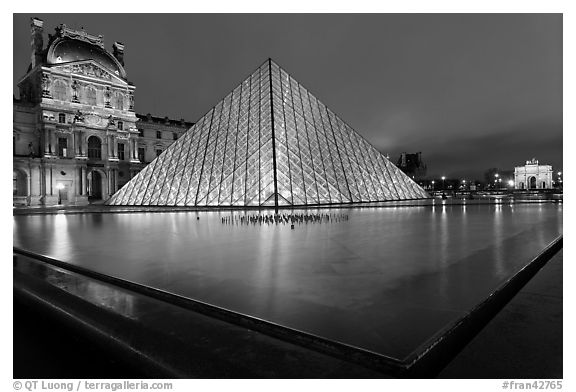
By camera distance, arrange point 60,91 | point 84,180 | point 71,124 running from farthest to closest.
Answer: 1. point 84,180
2. point 71,124
3. point 60,91


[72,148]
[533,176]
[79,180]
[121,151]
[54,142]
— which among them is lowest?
[79,180]

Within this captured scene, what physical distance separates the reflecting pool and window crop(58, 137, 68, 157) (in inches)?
1350

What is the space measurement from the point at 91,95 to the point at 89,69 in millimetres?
3084

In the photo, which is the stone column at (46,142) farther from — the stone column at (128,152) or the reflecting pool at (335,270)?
the reflecting pool at (335,270)

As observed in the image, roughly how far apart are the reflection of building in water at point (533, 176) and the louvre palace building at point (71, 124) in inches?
4069

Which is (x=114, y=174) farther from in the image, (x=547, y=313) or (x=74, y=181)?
(x=547, y=313)

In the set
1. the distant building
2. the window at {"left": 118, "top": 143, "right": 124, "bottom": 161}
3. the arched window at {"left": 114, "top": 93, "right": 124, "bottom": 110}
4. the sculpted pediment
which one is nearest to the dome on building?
the sculpted pediment

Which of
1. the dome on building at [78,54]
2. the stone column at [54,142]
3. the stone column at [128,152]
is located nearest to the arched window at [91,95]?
the dome on building at [78,54]

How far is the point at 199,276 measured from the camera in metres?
5.02

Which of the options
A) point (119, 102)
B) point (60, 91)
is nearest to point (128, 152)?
point (119, 102)

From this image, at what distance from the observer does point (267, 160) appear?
20453mm

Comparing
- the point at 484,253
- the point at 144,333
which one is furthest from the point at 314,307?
the point at 484,253

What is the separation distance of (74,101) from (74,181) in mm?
9546

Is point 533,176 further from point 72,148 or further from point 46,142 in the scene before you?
point 46,142
